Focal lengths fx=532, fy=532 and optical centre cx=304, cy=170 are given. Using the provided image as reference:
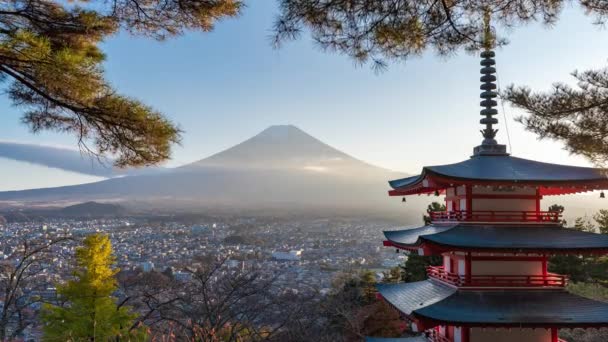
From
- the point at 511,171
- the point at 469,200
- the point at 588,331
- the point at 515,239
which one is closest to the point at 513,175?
the point at 511,171

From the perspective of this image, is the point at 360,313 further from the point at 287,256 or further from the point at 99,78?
the point at 287,256

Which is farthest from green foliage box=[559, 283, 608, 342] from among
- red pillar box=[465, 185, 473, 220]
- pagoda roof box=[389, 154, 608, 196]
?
red pillar box=[465, 185, 473, 220]

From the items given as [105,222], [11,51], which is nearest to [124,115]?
[11,51]

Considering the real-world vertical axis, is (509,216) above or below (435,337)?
above

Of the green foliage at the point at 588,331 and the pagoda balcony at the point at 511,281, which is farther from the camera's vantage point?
the green foliage at the point at 588,331

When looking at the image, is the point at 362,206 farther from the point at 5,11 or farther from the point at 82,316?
the point at 5,11

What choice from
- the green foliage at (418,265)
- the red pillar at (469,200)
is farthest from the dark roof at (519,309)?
the green foliage at (418,265)

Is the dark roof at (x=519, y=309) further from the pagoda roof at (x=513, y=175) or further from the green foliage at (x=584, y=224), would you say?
the green foliage at (x=584, y=224)
